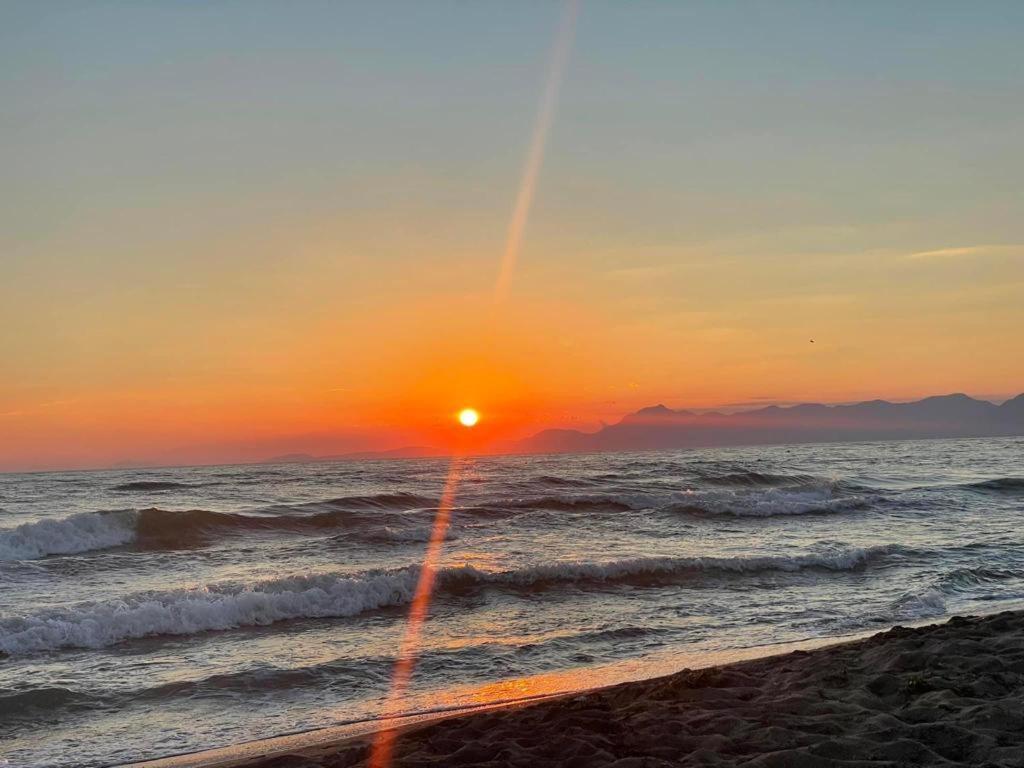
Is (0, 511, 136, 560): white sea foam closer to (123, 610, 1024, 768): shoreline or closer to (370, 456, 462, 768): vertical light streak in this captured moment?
(370, 456, 462, 768): vertical light streak

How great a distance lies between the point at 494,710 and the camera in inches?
298

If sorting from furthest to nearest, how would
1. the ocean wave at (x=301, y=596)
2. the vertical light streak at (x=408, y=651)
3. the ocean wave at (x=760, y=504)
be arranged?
1. the ocean wave at (x=760, y=504)
2. the ocean wave at (x=301, y=596)
3. the vertical light streak at (x=408, y=651)

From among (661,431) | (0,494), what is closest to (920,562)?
(0,494)

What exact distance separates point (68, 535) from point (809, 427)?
6021 inches

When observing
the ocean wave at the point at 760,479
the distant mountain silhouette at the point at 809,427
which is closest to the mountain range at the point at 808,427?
the distant mountain silhouette at the point at 809,427

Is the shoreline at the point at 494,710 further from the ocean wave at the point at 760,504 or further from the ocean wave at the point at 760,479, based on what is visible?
the ocean wave at the point at 760,479

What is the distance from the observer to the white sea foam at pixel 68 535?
20453 mm

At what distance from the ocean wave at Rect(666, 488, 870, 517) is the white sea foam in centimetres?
1800

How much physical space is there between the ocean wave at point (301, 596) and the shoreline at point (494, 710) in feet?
17.4

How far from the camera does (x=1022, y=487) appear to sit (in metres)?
34.8

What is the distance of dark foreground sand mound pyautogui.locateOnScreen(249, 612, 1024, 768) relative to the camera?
5469mm

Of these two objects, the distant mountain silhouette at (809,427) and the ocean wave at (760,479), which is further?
the distant mountain silhouette at (809,427)

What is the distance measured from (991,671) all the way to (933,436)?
16533cm

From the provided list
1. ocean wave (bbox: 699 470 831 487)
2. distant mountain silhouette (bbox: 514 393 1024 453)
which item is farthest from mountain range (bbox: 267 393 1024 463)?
ocean wave (bbox: 699 470 831 487)
